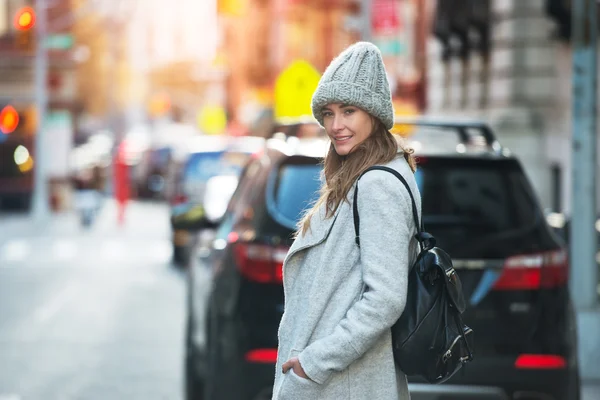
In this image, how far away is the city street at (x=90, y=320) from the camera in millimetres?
9219

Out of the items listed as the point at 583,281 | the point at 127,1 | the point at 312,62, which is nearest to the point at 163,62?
the point at 127,1

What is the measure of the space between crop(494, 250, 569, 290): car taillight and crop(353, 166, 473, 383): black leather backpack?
223cm

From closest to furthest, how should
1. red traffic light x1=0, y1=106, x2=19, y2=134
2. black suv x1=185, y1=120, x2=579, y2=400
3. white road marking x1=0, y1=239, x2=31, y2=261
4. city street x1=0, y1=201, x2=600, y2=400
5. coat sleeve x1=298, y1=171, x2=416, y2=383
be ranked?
coat sleeve x1=298, y1=171, x2=416, y2=383
black suv x1=185, y1=120, x2=579, y2=400
city street x1=0, y1=201, x2=600, y2=400
white road marking x1=0, y1=239, x2=31, y2=261
red traffic light x1=0, y1=106, x2=19, y2=134

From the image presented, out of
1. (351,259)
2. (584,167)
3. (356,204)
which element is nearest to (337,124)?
(356,204)

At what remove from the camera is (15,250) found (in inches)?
903

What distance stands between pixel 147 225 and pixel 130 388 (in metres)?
22.0

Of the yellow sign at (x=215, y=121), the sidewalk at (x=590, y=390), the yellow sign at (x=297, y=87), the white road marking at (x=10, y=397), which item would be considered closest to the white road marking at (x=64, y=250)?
the yellow sign at (x=297, y=87)

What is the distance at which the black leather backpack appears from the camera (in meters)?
3.53

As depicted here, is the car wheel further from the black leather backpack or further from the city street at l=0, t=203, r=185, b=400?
the black leather backpack

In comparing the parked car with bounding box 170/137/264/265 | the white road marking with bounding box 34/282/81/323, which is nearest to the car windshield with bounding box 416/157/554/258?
the white road marking with bounding box 34/282/81/323

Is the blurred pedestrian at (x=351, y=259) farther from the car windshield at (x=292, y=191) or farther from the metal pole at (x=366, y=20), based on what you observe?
the metal pole at (x=366, y=20)

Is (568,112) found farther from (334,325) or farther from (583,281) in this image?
(334,325)

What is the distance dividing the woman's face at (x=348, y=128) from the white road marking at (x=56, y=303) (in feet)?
31.6

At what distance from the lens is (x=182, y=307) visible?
14.1 m
